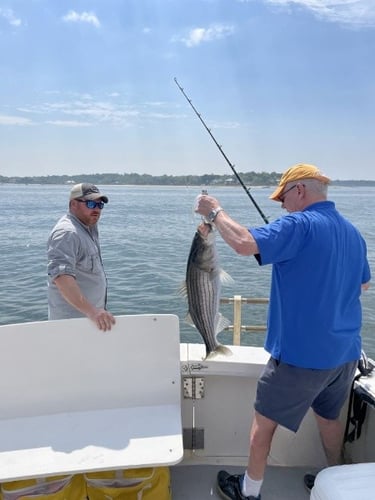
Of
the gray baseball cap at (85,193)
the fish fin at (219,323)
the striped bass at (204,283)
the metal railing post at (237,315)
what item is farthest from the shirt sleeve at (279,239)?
the metal railing post at (237,315)

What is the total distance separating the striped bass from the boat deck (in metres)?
0.96

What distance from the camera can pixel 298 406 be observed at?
93.3 inches

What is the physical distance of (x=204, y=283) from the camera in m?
2.68

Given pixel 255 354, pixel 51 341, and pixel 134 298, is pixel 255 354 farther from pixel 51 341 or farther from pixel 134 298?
pixel 134 298

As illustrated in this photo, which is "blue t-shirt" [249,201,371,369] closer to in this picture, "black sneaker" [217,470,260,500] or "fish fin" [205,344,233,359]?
"fish fin" [205,344,233,359]

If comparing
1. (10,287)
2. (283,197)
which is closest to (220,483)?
(283,197)

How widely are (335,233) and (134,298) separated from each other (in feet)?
27.5

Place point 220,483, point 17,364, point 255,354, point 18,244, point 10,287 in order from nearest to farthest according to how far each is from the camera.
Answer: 1. point 17,364
2. point 220,483
3. point 255,354
4. point 10,287
5. point 18,244

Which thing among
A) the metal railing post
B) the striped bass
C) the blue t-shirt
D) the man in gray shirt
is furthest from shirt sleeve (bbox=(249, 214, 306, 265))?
the metal railing post

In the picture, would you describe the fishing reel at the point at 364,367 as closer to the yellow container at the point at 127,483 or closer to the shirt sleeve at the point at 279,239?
the shirt sleeve at the point at 279,239

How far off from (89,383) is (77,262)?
2.67 feet

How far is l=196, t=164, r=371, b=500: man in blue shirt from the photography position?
2188 millimetres

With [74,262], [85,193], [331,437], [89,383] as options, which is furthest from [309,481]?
[85,193]

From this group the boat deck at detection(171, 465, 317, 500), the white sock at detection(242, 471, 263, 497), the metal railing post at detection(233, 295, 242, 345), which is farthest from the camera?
the metal railing post at detection(233, 295, 242, 345)
